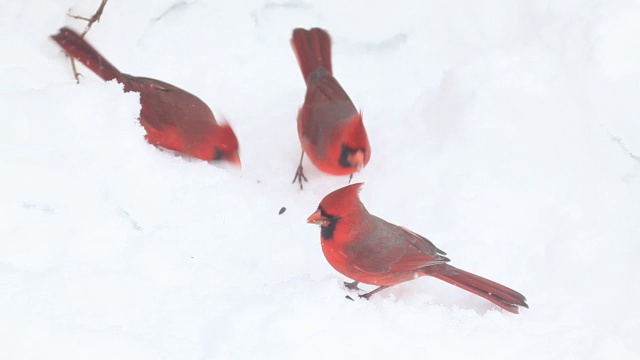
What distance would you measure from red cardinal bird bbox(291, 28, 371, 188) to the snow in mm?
145

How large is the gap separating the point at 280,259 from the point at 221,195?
29 cm

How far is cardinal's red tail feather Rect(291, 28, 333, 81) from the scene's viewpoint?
3328 millimetres

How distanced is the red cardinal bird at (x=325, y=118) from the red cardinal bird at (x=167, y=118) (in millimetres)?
301

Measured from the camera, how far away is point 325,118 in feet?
10.6

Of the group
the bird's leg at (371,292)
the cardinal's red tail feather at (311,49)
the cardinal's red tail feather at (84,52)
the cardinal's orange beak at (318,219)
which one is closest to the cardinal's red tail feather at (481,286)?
the bird's leg at (371,292)

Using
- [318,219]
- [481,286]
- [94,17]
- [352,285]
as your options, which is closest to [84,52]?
[94,17]

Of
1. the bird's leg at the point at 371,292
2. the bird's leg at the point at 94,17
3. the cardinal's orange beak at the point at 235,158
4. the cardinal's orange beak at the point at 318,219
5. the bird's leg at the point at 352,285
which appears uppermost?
the bird's leg at the point at 94,17

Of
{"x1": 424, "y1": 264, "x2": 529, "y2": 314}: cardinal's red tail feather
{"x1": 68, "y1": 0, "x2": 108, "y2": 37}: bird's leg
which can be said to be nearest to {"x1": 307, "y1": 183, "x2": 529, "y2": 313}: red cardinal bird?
{"x1": 424, "y1": 264, "x2": 529, "y2": 314}: cardinal's red tail feather

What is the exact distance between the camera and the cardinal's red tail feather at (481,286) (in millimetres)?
2547

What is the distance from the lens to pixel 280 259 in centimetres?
277

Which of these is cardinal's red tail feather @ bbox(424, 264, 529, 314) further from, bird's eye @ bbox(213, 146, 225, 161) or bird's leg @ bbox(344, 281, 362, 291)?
bird's eye @ bbox(213, 146, 225, 161)

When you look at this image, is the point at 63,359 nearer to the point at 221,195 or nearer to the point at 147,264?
the point at 147,264

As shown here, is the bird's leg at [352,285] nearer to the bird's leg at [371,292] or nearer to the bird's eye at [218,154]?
the bird's leg at [371,292]

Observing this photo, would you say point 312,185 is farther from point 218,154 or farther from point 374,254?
point 374,254
